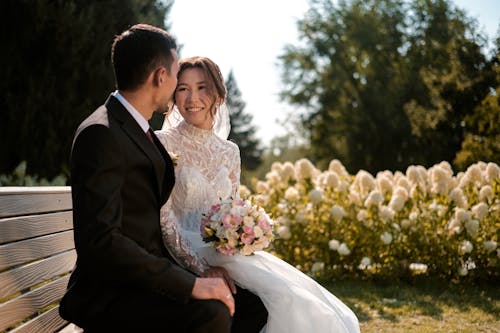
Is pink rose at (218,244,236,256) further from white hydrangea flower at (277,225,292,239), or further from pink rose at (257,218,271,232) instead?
white hydrangea flower at (277,225,292,239)

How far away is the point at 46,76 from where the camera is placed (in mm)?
9789

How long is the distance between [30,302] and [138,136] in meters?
1.08

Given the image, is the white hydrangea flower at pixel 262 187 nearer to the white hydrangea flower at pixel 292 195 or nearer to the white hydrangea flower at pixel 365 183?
the white hydrangea flower at pixel 292 195

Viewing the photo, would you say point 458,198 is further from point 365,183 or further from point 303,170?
point 303,170

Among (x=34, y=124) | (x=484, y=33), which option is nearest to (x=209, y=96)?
(x=34, y=124)

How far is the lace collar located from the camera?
3695mm

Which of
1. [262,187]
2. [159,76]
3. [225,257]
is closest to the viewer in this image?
[159,76]

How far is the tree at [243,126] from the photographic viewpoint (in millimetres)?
47188

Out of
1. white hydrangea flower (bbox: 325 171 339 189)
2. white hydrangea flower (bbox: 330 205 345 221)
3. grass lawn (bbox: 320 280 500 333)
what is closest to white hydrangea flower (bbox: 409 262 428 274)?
grass lawn (bbox: 320 280 500 333)

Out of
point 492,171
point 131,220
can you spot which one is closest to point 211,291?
point 131,220

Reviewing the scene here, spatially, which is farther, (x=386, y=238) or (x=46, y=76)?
(x=46, y=76)

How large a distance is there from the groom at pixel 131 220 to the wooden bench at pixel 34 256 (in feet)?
1.35

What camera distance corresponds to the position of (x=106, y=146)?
7.06ft

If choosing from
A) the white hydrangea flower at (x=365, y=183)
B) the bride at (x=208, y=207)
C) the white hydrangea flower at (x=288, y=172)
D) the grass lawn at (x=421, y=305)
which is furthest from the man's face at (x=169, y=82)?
the white hydrangea flower at (x=288, y=172)
